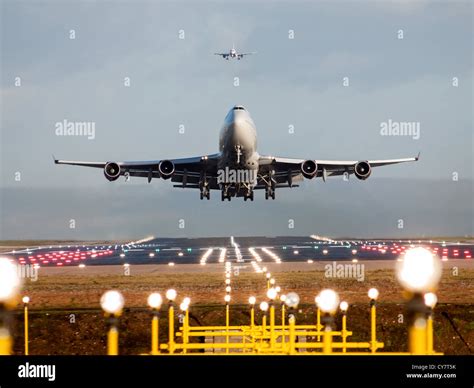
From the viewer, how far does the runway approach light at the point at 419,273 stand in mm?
6316

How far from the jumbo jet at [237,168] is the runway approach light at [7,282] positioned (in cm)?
4401

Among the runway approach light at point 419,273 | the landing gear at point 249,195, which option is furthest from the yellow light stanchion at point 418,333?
the landing gear at point 249,195

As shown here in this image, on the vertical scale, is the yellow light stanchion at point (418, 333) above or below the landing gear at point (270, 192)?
below

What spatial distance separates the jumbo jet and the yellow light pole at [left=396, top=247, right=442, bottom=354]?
146 feet

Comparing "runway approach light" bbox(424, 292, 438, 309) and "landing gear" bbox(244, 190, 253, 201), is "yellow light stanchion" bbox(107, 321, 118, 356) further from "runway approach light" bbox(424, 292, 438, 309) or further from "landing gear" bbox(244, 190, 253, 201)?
"landing gear" bbox(244, 190, 253, 201)

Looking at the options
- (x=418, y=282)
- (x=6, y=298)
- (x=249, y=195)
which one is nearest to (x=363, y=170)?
(x=249, y=195)

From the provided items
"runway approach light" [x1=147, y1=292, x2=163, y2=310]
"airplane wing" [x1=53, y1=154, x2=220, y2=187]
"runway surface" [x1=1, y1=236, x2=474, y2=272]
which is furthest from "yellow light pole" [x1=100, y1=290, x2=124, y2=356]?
"airplane wing" [x1=53, y1=154, x2=220, y2=187]

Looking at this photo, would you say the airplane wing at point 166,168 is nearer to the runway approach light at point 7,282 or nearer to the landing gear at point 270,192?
the landing gear at point 270,192

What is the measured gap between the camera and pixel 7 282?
22.8 ft

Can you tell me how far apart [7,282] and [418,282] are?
Answer: 3.90 meters
